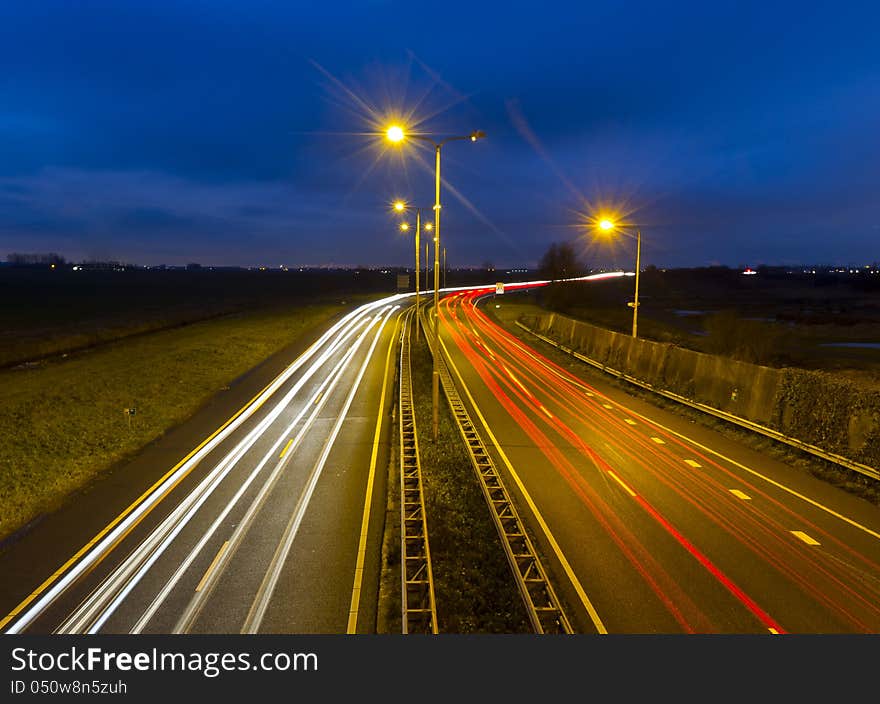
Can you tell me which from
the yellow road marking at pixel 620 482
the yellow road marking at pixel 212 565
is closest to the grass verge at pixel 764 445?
the yellow road marking at pixel 620 482

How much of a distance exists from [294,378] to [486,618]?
26.2 meters

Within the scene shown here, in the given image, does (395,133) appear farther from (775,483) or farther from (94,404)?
(94,404)

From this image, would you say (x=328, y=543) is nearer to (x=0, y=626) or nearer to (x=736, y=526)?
(x=0, y=626)

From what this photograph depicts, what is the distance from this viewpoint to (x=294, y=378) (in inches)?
1325

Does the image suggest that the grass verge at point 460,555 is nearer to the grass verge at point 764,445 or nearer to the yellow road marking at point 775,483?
the yellow road marking at point 775,483

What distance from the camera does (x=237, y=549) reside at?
41.5 feet

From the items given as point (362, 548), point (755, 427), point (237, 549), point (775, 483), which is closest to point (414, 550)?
point (362, 548)

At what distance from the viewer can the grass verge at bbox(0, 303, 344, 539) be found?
16531mm

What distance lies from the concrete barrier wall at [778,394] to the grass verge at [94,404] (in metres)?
24.9

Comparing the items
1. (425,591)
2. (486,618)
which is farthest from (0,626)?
(486,618)

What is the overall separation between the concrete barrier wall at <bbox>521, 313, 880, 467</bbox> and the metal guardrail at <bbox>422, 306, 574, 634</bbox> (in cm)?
1191

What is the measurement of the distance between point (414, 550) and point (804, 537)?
9.81 metres

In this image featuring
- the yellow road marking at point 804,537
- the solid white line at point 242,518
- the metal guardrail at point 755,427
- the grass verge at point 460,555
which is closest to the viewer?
the grass verge at point 460,555

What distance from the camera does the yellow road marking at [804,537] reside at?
12922mm
